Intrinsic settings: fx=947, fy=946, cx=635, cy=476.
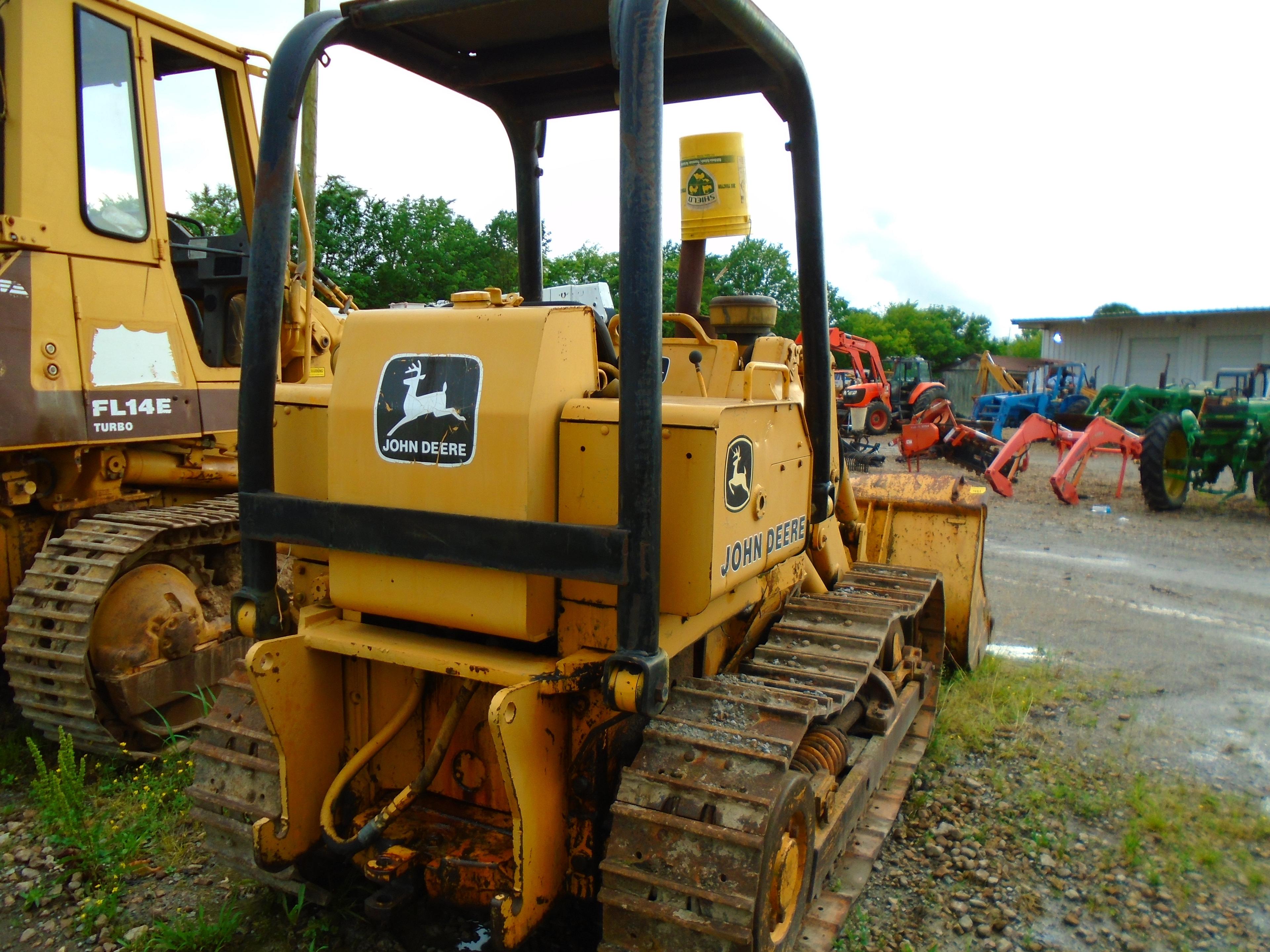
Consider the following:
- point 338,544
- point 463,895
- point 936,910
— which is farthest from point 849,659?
point 338,544

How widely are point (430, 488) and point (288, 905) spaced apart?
1.66 meters

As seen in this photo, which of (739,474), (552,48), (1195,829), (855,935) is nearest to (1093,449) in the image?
(1195,829)

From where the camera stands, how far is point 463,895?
8.76ft

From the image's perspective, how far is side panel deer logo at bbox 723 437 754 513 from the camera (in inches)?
97.4

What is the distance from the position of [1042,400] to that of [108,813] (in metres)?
19.9

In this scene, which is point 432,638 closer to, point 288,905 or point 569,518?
point 569,518

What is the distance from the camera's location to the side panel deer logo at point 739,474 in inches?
97.4

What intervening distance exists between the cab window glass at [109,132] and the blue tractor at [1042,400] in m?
14.7

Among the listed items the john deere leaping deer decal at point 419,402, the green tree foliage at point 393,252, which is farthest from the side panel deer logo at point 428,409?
the green tree foliage at point 393,252

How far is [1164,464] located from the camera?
1250cm

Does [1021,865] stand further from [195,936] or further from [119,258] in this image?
[119,258]

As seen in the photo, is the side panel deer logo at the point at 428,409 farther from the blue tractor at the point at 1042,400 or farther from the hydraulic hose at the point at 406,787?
the blue tractor at the point at 1042,400

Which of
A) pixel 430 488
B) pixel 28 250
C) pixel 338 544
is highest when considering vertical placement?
pixel 28 250

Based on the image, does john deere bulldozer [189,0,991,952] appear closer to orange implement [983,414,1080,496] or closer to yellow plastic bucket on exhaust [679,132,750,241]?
yellow plastic bucket on exhaust [679,132,750,241]
